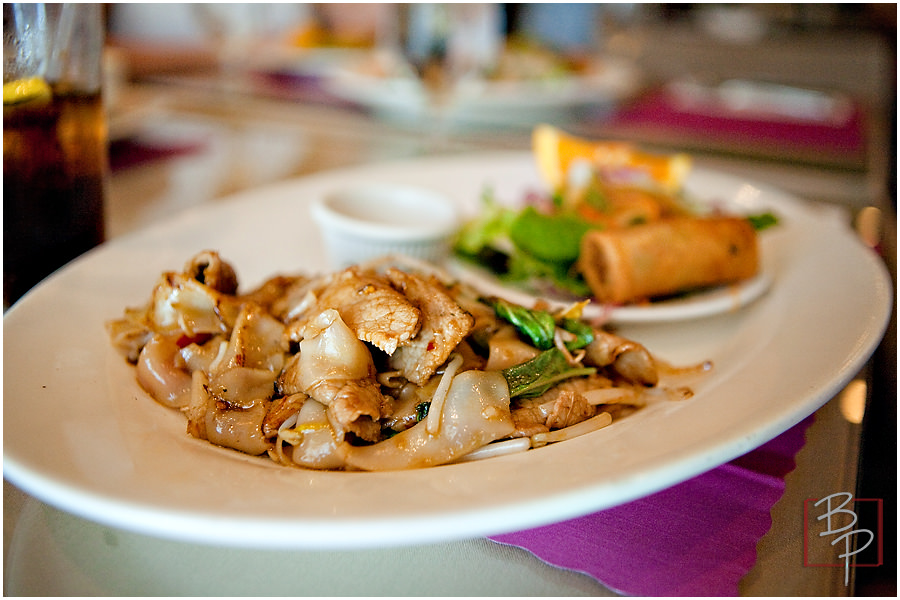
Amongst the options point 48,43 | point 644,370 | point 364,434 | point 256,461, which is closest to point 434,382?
point 364,434

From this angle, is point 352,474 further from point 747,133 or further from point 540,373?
point 747,133

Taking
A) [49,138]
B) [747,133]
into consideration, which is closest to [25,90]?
[49,138]

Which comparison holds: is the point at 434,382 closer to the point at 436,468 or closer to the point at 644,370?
the point at 436,468

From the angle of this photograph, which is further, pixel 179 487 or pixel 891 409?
pixel 891 409

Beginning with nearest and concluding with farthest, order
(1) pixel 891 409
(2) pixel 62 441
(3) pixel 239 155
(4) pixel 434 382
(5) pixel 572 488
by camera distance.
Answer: (5) pixel 572 488
(2) pixel 62 441
(4) pixel 434 382
(1) pixel 891 409
(3) pixel 239 155

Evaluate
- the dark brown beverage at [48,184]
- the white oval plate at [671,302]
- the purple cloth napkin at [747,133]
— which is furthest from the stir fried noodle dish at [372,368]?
the purple cloth napkin at [747,133]

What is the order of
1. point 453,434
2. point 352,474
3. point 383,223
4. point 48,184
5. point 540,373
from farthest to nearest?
point 383,223 < point 48,184 < point 540,373 < point 453,434 < point 352,474
